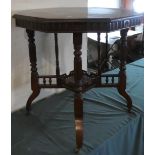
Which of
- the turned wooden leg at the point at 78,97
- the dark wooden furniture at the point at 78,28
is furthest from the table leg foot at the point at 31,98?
the turned wooden leg at the point at 78,97

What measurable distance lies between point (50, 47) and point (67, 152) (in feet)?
2.21

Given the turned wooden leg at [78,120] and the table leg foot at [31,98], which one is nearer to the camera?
A: the turned wooden leg at [78,120]

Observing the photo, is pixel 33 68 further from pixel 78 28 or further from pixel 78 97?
pixel 78 28

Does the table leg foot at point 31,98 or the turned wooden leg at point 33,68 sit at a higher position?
the turned wooden leg at point 33,68

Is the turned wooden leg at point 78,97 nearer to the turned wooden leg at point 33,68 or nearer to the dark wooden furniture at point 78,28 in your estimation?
the dark wooden furniture at point 78,28

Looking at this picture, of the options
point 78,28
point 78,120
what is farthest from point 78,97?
point 78,28

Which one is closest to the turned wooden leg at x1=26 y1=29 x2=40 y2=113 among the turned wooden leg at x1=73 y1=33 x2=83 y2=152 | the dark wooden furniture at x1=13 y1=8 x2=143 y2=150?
the dark wooden furniture at x1=13 y1=8 x2=143 y2=150

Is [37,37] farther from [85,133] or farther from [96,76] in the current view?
[85,133]

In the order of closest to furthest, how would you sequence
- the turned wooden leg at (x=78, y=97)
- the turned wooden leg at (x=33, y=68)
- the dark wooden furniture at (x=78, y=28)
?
the dark wooden furniture at (x=78, y=28)
the turned wooden leg at (x=78, y=97)
the turned wooden leg at (x=33, y=68)

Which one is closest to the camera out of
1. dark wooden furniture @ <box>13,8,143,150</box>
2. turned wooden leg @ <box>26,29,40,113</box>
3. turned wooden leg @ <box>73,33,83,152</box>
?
dark wooden furniture @ <box>13,8,143,150</box>

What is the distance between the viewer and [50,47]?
1.47 metres

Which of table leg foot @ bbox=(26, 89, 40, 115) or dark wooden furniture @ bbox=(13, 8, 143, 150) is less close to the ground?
dark wooden furniture @ bbox=(13, 8, 143, 150)

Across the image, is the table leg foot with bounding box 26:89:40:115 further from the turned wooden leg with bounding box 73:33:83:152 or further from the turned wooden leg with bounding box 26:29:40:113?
the turned wooden leg with bounding box 73:33:83:152

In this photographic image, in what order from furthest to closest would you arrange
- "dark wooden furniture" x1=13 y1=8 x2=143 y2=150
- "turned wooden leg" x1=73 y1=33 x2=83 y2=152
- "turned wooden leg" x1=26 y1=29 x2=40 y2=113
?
"turned wooden leg" x1=26 y1=29 x2=40 y2=113 → "turned wooden leg" x1=73 y1=33 x2=83 y2=152 → "dark wooden furniture" x1=13 y1=8 x2=143 y2=150
